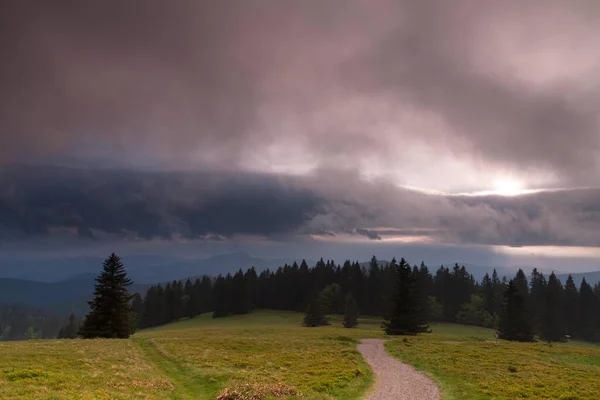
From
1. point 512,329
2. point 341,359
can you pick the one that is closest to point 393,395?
point 341,359

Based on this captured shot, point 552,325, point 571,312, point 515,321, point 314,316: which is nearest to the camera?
point 515,321

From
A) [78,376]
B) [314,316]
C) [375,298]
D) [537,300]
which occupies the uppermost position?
[78,376]

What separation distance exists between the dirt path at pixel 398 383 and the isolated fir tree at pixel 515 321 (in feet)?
167

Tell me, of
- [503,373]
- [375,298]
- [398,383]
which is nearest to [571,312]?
[375,298]

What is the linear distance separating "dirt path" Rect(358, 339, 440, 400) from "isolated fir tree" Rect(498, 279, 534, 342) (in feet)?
167

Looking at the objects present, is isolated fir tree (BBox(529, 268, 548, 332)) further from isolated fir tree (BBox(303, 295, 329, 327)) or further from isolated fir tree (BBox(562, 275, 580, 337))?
isolated fir tree (BBox(303, 295, 329, 327))

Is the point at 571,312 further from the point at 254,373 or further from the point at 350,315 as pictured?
the point at 254,373

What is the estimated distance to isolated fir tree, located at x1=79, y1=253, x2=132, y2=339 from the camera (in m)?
63.5

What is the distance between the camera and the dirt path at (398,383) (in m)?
25.8

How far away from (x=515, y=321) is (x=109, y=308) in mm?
76999

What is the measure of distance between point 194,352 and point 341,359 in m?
16.0

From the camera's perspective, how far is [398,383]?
29781mm

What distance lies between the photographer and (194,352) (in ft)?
142

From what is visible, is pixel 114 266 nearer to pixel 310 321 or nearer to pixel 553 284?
pixel 310 321
